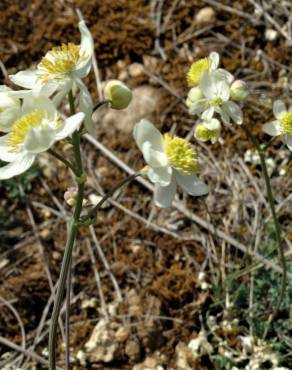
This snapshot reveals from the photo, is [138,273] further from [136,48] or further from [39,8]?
[39,8]

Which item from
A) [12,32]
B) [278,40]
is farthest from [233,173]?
[12,32]

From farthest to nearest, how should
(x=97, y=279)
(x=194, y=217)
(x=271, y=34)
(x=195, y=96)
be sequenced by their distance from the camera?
1. (x=271, y=34)
2. (x=194, y=217)
3. (x=97, y=279)
4. (x=195, y=96)

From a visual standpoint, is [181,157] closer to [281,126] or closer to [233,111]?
[233,111]

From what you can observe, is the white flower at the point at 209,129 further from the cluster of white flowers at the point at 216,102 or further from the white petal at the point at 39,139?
the white petal at the point at 39,139

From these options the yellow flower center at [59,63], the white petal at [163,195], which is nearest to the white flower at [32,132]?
the yellow flower center at [59,63]

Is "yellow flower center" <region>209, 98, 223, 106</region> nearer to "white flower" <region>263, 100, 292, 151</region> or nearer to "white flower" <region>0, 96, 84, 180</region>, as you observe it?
"white flower" <region>263, 100, 292, 151</region>

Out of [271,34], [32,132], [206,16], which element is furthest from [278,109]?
[206,16]
